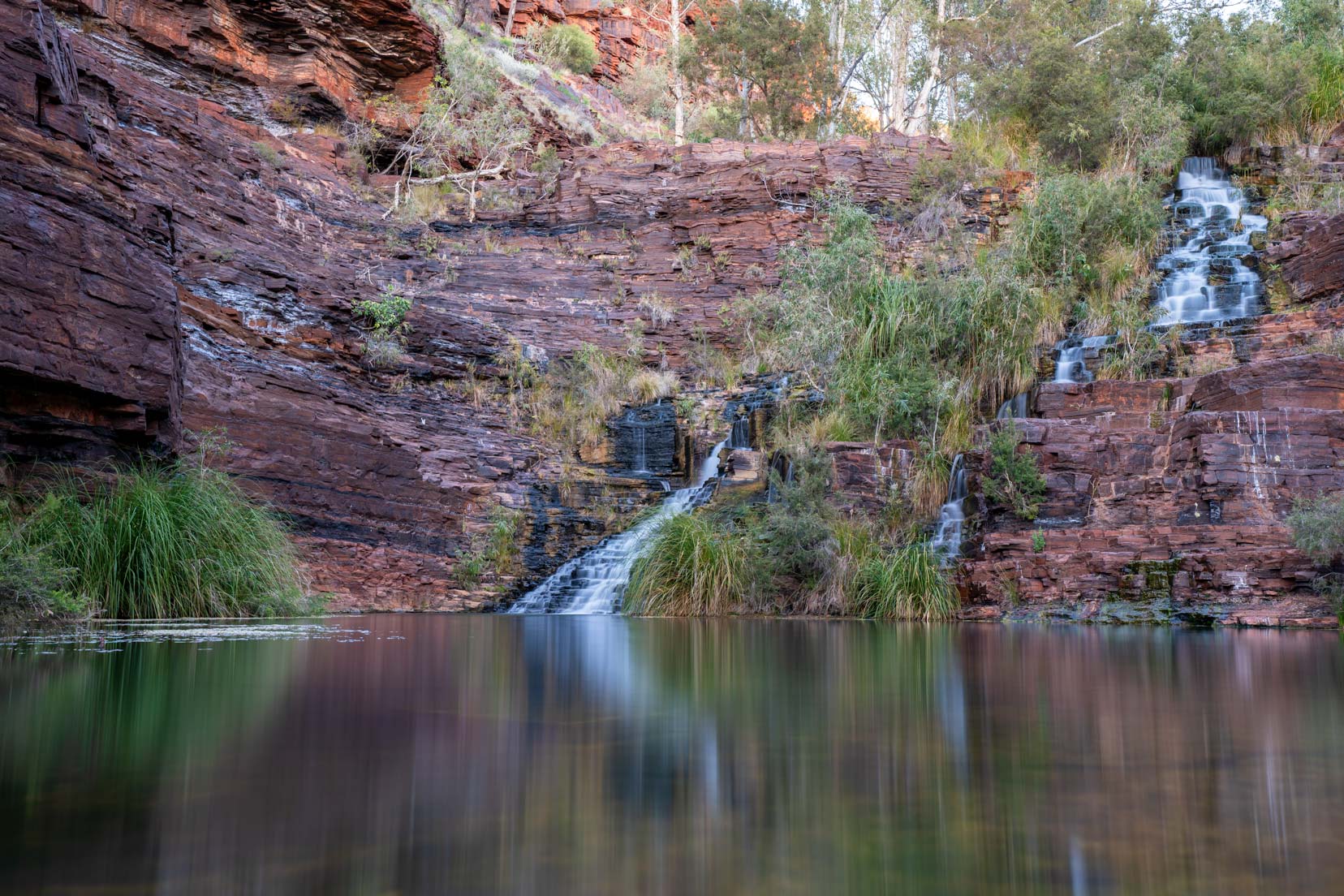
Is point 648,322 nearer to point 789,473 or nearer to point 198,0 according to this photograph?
point 789,473

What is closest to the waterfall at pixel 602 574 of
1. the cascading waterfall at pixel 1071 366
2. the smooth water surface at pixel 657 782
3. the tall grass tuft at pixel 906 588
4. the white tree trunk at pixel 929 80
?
the tall grass tuft at pixel 906 588

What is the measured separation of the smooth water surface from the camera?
3.70ft

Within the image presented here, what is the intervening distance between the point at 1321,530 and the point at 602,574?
836 centimetres

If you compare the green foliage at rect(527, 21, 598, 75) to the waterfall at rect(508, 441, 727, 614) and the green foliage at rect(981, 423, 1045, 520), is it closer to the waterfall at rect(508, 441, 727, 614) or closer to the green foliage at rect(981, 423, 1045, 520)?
the waterfall at rect(508, 441, 727, 614)

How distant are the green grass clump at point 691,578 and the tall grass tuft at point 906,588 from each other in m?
1.44

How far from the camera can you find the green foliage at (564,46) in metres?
34.6

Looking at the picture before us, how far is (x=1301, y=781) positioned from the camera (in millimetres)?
1661

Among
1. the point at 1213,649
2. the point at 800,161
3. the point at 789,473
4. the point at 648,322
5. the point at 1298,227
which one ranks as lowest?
the point at 1213,649

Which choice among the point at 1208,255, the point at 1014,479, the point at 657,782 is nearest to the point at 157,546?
the point at 657,782

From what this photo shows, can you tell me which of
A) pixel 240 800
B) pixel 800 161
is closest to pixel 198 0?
pixel 800 161

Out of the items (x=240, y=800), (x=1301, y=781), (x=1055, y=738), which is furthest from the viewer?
(x=1055, y=738)

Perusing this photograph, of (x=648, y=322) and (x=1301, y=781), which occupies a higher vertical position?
(x=648, y=322)

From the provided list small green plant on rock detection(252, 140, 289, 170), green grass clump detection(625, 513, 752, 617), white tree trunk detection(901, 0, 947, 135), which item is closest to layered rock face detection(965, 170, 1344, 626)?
green grass clump detection(625, 513, 752, 617)

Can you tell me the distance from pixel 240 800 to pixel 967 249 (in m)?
19.9
